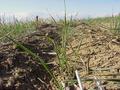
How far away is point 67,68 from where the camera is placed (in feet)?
8.77

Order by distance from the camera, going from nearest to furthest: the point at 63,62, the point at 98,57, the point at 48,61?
the point at 63,62, the point at 98,57, the point at 48,61

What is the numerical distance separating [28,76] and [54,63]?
279 millimetres

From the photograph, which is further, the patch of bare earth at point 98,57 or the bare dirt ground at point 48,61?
the bare dirt ground at point 48,61

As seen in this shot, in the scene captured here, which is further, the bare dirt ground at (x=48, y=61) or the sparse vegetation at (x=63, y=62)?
the bare dirt ground at (x=48, y=61)

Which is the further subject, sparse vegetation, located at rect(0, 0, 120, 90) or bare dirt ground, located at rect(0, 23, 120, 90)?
bare dirt ground, located at rect(0, 23, 120, 90)

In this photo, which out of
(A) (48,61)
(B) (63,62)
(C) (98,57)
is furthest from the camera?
(A) (48,61)

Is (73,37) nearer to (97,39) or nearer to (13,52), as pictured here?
(97,39)

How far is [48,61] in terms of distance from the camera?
303 centimetres

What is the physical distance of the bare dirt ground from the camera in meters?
2.63

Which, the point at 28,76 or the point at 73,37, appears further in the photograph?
the point at 73,37

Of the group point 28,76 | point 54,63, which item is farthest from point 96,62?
point 28,76

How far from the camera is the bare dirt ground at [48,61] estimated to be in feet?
8.64

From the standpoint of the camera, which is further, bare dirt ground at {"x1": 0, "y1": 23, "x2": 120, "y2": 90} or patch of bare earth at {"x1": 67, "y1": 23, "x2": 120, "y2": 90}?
bare dirt ground at {"x1": 0, "y1": 23, "x2": 120, "y2": 90}

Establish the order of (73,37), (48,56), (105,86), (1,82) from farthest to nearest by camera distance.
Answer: (73,37)
(48,56)
(1,82)
(105,86)
